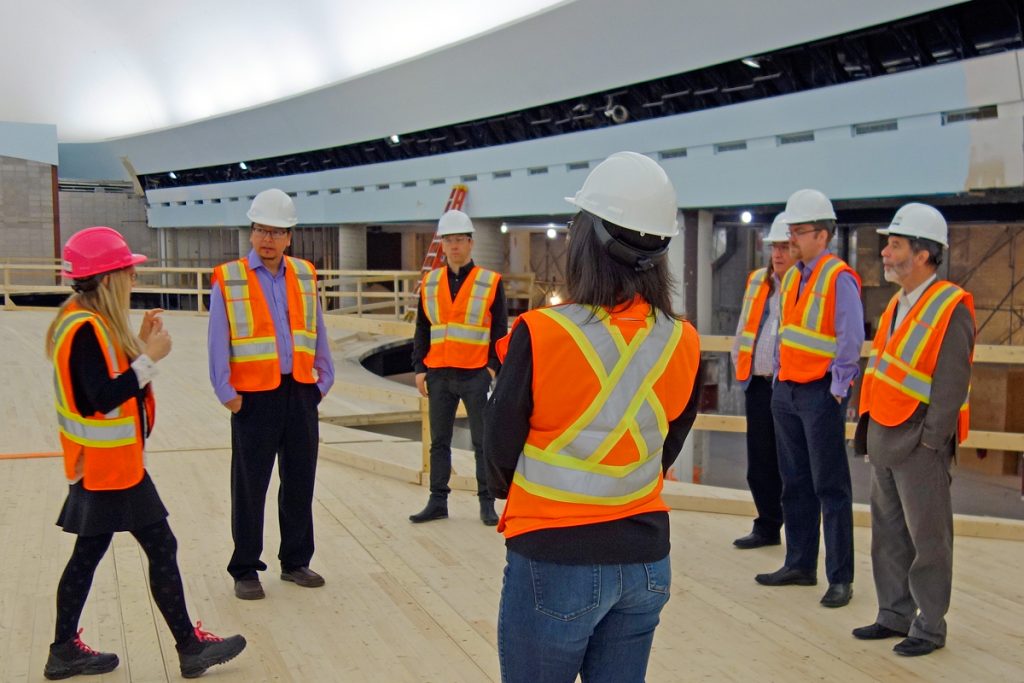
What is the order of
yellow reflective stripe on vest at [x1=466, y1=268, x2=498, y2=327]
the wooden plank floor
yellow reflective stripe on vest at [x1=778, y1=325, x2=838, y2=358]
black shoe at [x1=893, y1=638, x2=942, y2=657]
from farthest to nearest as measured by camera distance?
yellow reflective stripe on vest at [x1=466, y1=268, x2=498, y2=327] < yellow reflective stripe on vest at [x1=778, y1=325, x2=838, y2=358] < black shoe at [x1=893, y1=638, x2=942, y2=657] < the wooden plank floor

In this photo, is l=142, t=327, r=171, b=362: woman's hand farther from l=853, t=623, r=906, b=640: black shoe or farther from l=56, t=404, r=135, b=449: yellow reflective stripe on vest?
l=853, t=623, r=906, b=640: black shoe

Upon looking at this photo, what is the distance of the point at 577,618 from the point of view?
1972 millimetres

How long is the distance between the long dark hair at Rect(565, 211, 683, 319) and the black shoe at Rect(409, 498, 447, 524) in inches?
154

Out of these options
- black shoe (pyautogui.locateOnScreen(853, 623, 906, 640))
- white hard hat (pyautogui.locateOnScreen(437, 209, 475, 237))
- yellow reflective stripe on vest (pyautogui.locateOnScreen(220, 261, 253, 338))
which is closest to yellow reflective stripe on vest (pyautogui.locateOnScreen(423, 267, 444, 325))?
Answer: white hard hat (pyautogui.locateOnScreen(437, 209, 475, 237))

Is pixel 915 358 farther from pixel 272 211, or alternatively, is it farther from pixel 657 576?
pixel 272 211

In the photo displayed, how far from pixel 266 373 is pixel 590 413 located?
2.61m

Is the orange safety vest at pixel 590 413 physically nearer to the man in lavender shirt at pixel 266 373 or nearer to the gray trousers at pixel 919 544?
the gray trousers at pixel 919 544

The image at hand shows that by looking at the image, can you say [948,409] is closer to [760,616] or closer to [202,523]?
[760,616]

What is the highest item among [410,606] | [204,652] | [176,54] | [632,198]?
[176,54]

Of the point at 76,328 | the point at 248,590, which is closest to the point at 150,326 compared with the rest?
the point at 76,328

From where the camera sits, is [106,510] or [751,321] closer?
[106,510]

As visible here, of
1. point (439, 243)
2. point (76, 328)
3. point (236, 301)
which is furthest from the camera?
point (439, 243)

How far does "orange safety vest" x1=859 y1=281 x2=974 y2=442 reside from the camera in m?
3.73

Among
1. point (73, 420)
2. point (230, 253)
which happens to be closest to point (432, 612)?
point (73, 420)
